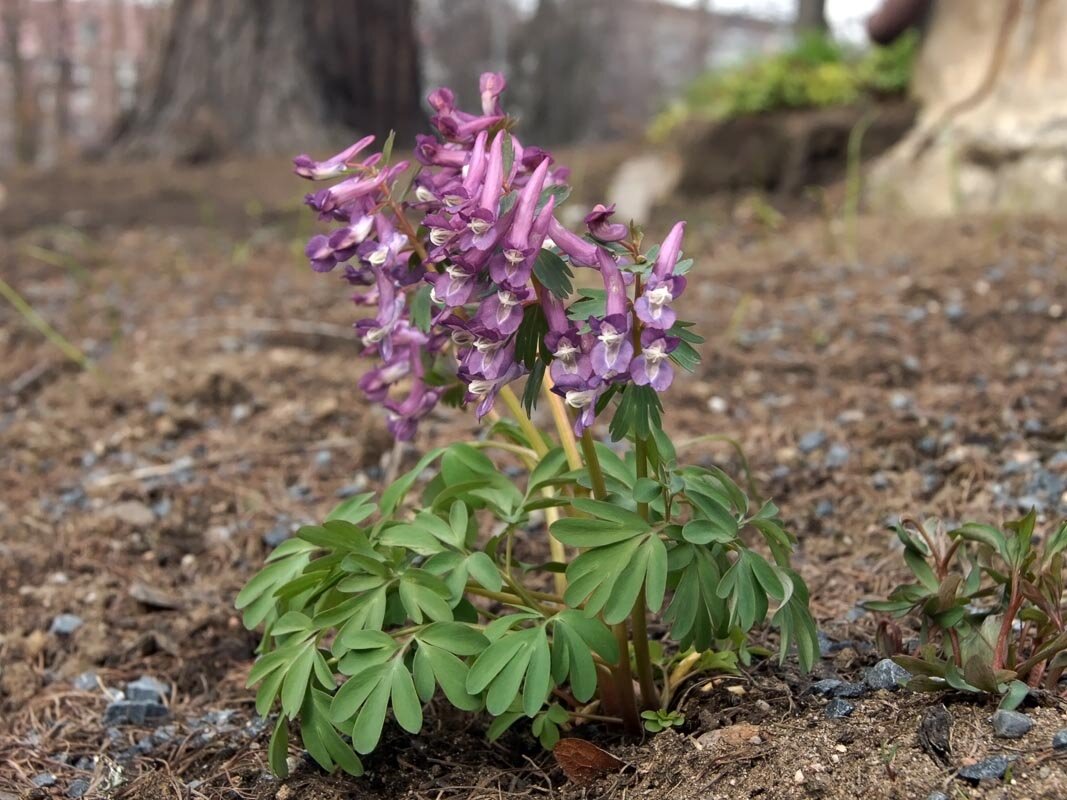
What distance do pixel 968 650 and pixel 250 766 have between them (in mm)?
1347

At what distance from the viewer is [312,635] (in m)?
1.71

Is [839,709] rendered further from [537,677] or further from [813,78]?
[813,78]

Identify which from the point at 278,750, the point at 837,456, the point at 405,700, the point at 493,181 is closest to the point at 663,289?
the point at 493,181

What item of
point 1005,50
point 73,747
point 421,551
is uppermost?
point 1005,50

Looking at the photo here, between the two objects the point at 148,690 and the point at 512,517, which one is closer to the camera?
the point at 512,517

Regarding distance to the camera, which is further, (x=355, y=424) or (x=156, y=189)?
(x=156, y=189)

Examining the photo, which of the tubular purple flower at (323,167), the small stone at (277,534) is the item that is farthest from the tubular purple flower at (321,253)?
the small stone at (277,534)

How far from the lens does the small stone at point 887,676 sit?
1.77 meters

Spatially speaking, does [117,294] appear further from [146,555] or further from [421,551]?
[421,551]

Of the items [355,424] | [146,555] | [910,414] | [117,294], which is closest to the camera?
[146,555]

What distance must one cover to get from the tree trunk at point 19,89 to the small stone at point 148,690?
38.4 ft

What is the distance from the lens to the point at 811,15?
317 inches

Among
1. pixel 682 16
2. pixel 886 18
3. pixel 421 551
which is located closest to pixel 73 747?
pixel 421 551

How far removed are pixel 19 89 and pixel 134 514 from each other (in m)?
11.4
